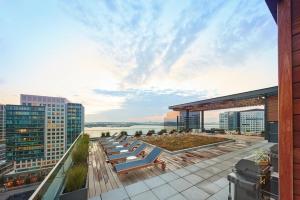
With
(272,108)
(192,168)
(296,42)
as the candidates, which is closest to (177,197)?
(192,168)

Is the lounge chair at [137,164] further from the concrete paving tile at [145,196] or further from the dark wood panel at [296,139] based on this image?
the dark wood panel at [296,139]

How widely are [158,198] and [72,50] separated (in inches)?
332

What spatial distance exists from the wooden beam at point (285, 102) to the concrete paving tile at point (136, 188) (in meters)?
3.00

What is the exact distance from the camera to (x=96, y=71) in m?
11.4

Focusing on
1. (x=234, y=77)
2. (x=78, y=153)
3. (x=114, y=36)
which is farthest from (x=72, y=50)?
(x=234, y=77)

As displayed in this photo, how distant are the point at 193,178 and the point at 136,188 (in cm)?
166

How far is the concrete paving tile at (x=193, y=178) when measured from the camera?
150 inches

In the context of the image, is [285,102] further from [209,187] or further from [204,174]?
[204,174]

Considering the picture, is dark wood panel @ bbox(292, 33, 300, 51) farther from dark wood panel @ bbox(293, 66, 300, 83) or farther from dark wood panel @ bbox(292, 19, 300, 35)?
dark wood panel @ bbox(293, 66, 300, 83)

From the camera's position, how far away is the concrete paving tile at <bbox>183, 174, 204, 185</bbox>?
3818 mm

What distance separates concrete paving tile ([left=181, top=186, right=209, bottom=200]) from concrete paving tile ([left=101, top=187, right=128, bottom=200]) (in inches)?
55.1

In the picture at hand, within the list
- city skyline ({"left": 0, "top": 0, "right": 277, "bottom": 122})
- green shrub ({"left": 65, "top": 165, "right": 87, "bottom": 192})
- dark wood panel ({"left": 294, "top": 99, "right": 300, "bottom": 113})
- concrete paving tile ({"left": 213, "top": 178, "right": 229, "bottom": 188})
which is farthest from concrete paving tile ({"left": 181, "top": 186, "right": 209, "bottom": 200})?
city skyline ({"left": 0, "top": 0, "right": 277, "bottom": 122})

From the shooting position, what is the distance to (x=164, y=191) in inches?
133

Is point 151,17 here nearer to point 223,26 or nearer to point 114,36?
point 114,36
